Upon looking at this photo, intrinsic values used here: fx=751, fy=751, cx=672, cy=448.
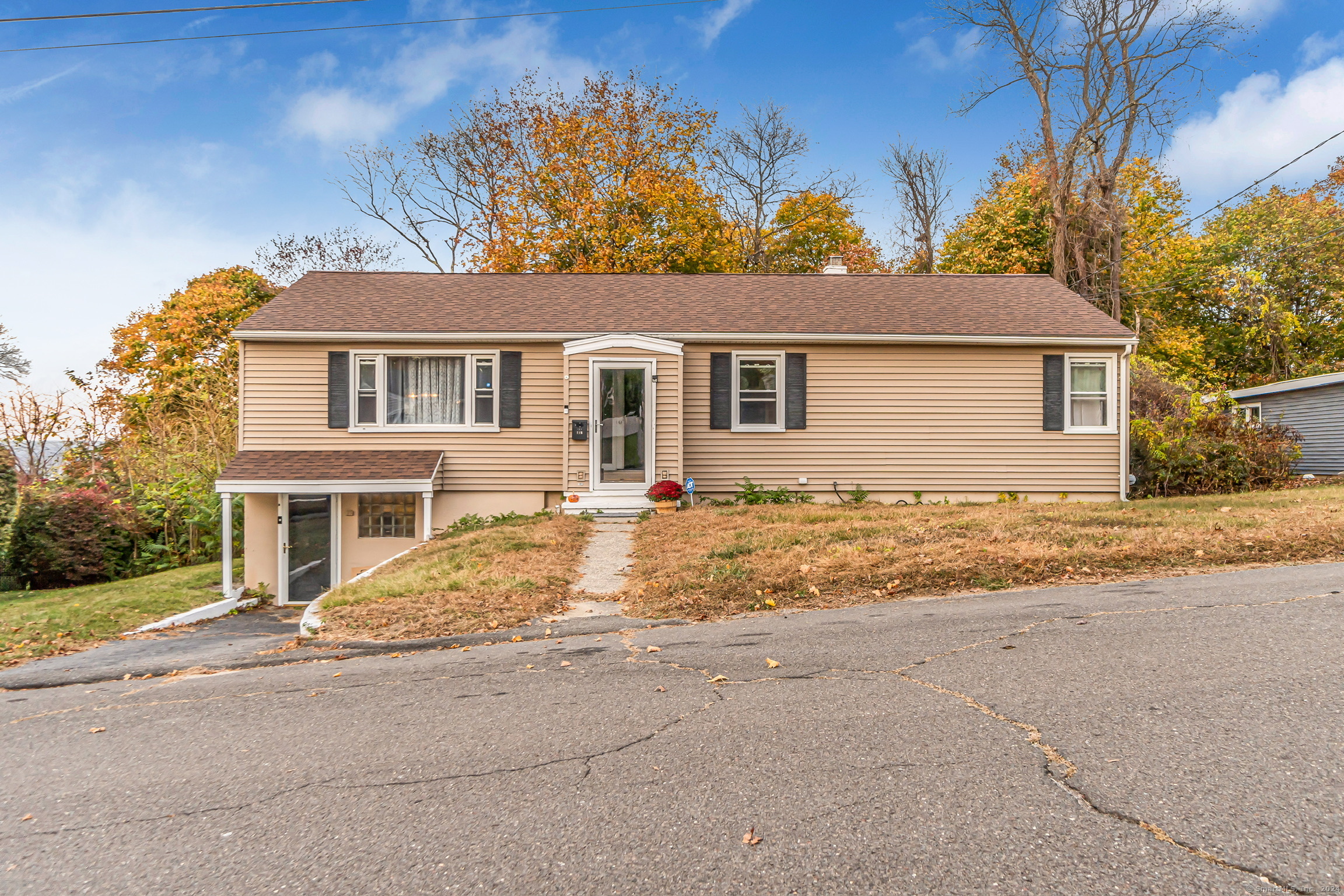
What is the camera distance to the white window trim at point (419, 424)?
12969 millimetres

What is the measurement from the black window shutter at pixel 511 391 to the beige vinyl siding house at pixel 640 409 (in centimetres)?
3

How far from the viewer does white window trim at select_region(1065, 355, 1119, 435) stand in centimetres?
1334

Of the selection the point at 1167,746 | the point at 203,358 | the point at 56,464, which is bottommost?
the point at 1167,746

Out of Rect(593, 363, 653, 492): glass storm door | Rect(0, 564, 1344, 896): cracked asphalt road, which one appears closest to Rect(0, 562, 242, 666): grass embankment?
Rect(0, 564, 1344, 896): cracked asphalt road

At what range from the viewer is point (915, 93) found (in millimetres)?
28266

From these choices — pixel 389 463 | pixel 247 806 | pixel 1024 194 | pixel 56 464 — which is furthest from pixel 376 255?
pixel 247 806

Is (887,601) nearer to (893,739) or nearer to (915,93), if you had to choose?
(893,739)

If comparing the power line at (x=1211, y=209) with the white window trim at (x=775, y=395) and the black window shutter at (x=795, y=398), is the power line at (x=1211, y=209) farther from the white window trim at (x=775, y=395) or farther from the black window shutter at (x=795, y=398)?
the white window trim at (x=775, y=395)

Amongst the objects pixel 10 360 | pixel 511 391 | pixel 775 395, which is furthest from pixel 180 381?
pixel 775 395

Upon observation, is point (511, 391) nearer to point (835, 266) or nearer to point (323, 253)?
point (835, 266)

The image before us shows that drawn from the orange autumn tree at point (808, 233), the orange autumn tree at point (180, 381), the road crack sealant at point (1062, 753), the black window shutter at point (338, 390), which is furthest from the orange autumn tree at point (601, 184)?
the road crack sealant at point (1062, 753)

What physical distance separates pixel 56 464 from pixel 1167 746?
66.8 ft

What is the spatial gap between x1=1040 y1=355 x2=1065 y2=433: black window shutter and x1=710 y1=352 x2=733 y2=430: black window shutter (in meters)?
5.58

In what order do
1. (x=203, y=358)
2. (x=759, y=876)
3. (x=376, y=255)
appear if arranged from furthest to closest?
(x=376, y=255)
(x=203, y=358)
(x=759, y=876)
